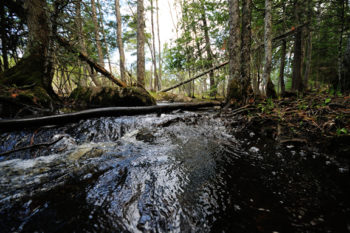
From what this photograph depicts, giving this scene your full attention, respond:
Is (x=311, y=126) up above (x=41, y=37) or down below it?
below

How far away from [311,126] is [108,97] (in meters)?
5.84

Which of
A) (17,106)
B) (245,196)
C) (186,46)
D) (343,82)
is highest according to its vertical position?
(186,46)

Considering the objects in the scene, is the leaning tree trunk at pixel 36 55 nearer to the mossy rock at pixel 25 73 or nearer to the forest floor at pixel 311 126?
the mossy rock at pixel 25 73

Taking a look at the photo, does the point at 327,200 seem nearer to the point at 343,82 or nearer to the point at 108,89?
the point at 343,82

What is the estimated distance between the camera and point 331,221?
95 cm

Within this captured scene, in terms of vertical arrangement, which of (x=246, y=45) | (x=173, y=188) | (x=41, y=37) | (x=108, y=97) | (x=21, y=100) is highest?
(x=41, y=37)

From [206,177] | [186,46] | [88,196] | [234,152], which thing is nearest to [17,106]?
[88,196]

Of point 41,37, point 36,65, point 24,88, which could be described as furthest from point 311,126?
point 41,37

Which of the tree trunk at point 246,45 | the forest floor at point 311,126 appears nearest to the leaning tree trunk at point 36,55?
the forest floor at point 311,126

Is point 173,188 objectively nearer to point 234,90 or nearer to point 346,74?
point 234,90

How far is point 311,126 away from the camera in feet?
7.86

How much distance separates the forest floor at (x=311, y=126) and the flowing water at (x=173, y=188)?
0.57ft

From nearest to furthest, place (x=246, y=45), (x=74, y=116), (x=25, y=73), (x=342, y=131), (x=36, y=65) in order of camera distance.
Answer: (x=342, y=131), (x=74, y=116), (x=25, y=73), (x=36, y=65), (x=246, y=45)

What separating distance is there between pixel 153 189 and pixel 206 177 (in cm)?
60
